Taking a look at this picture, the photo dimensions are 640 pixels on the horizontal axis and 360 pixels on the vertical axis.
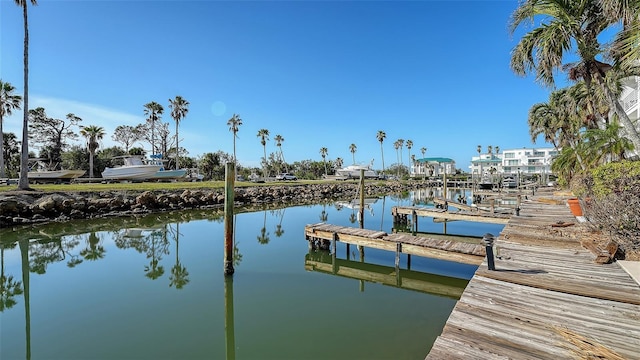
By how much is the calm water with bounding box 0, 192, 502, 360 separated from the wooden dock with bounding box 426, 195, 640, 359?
1.62 meters

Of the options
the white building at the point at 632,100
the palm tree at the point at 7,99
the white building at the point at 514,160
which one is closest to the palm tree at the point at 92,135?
the palm tree at the point at 7,99

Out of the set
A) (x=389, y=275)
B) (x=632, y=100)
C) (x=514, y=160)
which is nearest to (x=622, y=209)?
(x=389, y=275)

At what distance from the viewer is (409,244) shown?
8.21 meters

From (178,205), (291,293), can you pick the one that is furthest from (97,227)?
(291,293)

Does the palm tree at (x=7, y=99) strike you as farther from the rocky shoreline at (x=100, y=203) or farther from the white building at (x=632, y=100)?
the white building at (x=632, y=100)

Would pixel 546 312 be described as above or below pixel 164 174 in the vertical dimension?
below

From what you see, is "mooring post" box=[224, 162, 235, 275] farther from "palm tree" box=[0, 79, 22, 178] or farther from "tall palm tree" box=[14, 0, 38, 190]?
"palm tree" box=[0, 79, 22, 178]

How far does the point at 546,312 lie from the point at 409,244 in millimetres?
4601

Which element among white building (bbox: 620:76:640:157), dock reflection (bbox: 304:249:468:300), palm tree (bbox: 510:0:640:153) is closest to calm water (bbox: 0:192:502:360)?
dock reflection (bbox: 304:249:468:300)

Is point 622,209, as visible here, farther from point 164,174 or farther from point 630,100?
point 164,174

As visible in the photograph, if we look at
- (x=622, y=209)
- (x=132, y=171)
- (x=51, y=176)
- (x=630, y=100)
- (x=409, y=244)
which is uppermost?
(x=630, y=100)

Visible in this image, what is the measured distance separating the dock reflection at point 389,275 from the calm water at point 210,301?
35mm

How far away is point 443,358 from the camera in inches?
111

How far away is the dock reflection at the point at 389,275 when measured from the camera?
767cm
